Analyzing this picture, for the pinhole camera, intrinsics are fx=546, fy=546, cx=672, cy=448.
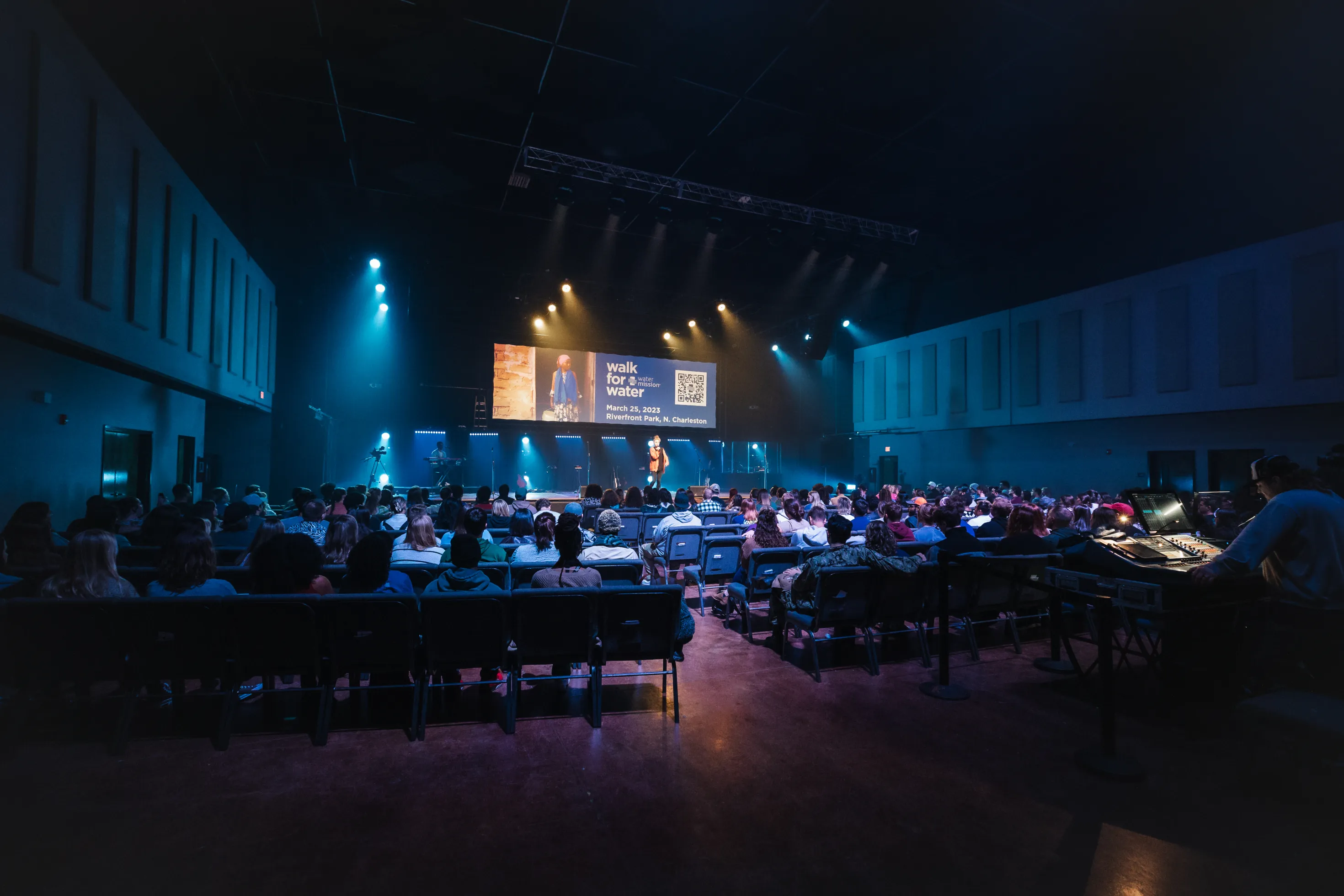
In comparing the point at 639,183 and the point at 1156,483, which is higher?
the point at 639,183

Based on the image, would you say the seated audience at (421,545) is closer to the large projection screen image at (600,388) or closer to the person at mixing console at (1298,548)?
the person at mixing console at (1298,548)

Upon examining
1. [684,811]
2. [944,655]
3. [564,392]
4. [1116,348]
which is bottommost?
[684,811]

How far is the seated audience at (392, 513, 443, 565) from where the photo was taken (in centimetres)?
450

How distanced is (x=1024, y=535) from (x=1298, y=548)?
5.67 ft

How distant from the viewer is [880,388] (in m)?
20.2

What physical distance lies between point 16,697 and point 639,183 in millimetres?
9624

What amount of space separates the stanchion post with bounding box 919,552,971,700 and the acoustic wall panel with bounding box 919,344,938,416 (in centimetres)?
1556

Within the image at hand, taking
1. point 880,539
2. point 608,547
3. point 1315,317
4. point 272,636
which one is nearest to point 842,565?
point 880,539

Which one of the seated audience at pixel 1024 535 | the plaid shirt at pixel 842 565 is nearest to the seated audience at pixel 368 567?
the plaid shirt at pixel 842 565

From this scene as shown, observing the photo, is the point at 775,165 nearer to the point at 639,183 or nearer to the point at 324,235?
the point at 639,183

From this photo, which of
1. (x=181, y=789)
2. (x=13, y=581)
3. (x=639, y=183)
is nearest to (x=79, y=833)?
(x=181, y=789)

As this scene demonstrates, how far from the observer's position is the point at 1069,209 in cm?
1066

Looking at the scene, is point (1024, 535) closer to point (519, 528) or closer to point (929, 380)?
point (519, 528)

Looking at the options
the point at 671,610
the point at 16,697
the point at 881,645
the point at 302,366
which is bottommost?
the point at 881,645
